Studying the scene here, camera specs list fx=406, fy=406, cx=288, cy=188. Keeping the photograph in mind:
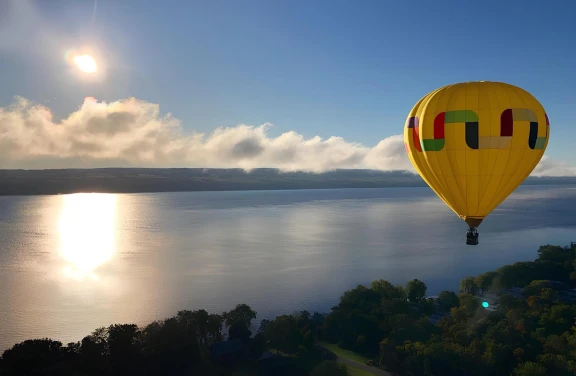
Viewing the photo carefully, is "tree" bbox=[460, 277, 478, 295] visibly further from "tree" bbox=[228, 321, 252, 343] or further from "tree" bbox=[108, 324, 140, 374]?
"tree" bbox=[108, 324, 140, 374]

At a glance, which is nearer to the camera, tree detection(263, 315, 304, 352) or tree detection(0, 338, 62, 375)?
tree detection(0, 338, 62, 375)

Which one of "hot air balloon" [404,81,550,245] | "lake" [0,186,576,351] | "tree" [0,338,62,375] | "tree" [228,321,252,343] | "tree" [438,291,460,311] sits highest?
"hot air balloon" [404,81,550,245]

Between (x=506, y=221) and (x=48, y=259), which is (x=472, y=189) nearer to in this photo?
(x=48, y=259)

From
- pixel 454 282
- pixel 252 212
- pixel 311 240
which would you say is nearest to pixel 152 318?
pixel 454 282

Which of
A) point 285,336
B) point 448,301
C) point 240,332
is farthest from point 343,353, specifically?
point 448,301

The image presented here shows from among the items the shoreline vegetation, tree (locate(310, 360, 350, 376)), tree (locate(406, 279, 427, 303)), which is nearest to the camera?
tree (locate(310, 360, 350, 376))

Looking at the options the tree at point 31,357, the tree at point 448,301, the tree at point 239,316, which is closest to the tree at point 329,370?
the tree at point 239,316

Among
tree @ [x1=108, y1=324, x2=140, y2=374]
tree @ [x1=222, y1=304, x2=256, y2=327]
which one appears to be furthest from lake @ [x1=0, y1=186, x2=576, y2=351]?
tree @ [x1=108, y1=324, x2=140, y2=374]
